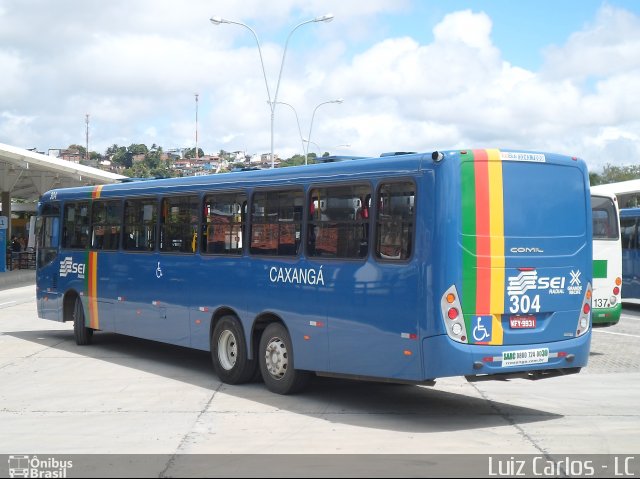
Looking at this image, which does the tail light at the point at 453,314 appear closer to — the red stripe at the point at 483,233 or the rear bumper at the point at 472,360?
the rear bumper at the point at 472,360

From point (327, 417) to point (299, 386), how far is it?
1369mm

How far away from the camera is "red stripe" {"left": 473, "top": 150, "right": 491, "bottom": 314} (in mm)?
9883

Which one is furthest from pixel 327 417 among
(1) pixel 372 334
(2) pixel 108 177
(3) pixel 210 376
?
(2) pixel 108 177

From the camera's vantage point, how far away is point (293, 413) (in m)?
10.8

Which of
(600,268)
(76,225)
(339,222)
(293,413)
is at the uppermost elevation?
(76,225)

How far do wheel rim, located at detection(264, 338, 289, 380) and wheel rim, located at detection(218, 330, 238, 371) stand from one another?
35.4 inches

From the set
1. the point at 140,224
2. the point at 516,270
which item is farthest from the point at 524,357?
the point at 140,224

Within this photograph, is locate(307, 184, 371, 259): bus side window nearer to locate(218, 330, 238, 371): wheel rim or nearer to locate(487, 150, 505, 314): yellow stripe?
locate(487, 150, 505, 314): yellow stripe

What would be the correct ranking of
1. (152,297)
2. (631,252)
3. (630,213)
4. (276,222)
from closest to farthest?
(276,222) < (152,297) < (630,213) < (631,252)

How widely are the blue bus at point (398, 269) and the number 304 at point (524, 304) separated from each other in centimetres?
1

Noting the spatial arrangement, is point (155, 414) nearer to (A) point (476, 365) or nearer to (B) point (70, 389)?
(B) point (70, 389)

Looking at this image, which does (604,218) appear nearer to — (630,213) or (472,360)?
(630,213)

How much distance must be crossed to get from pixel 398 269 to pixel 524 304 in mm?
1376

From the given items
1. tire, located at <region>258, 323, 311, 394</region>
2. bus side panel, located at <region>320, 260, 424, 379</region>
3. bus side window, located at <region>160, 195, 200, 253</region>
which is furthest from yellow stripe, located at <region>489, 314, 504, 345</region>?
bus side window, located at <region>160, 195, 200, 253</region>
